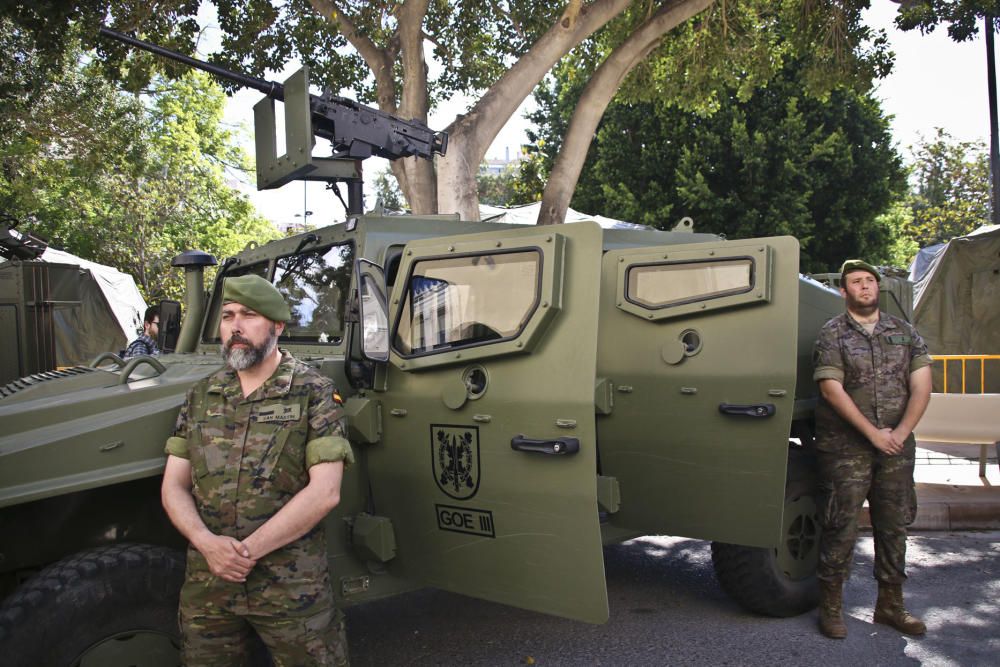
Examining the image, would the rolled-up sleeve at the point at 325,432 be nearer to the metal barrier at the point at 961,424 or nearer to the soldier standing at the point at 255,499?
the soldier standing at the point at 255,499

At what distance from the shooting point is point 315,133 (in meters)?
5.25

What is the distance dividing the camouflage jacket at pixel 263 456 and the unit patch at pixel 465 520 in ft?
2.15

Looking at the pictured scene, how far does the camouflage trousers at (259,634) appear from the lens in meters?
2.46

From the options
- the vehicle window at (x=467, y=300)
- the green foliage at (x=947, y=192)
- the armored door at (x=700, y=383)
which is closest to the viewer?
the vehicle window at (x=467, y=300)

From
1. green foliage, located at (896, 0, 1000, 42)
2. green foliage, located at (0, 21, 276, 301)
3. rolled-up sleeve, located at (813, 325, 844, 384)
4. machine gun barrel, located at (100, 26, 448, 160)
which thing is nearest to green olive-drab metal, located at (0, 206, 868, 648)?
rolled-up sleeve, located at (813, 325, 844, 384)

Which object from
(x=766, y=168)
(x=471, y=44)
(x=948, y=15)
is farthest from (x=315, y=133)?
(x=766, y=168)

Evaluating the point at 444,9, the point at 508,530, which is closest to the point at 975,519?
the point at 508,530

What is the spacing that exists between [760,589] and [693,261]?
1695mm

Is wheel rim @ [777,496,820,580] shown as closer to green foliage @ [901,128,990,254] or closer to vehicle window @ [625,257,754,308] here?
vehicle window @ [625,257,754,308]

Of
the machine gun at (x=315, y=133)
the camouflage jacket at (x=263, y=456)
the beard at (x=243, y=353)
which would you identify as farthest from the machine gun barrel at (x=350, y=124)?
the camouflage jacket at (x=263, y=456)

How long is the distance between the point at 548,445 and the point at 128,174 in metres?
19.5

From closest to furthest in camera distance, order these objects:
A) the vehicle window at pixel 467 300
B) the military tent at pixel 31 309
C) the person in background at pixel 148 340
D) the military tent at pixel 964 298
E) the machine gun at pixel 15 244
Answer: the vehicle window at pixel 467 300
the person in background at pixel 148 340
the military tent at pixel 31 309
the machine gun at pixel 15 244
the military tent at pixel 964 298

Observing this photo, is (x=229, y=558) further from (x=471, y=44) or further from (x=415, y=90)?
(x=471, y=44)

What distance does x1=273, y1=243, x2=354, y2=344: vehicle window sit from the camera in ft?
12.0
